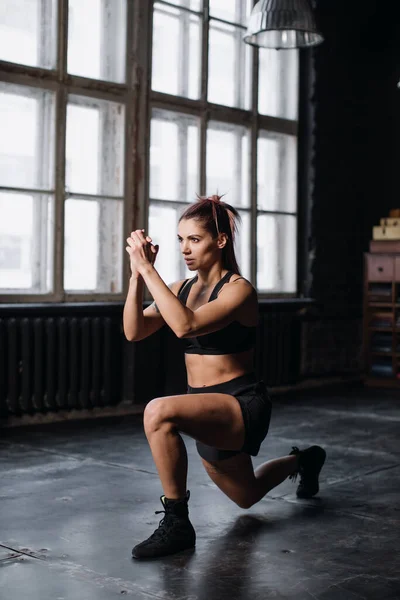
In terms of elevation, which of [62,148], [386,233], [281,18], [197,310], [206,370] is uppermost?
[281,18]

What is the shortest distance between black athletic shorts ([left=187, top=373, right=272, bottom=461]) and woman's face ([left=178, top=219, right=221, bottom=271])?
1.50 ft

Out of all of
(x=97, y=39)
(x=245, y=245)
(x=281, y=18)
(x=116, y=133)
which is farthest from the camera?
(x=245, y=245)

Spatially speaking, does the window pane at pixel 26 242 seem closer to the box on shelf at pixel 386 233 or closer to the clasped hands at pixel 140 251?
the clasped hands at pixel 140 251

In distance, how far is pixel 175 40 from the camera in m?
6.70

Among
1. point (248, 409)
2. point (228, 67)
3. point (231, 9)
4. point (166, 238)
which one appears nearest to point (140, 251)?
point (248, 409)

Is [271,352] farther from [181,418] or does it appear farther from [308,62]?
[181,418]

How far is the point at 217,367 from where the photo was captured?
10.4ft

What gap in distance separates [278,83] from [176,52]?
4.49 ft

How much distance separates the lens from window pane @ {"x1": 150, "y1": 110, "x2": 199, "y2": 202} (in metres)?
6.57

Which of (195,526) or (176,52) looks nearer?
(195,526)

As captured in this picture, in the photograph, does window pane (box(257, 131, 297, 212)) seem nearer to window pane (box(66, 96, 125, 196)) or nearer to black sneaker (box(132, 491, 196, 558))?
window pane (box(66, 96, 125, 196))

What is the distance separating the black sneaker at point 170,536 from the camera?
9.59 feet

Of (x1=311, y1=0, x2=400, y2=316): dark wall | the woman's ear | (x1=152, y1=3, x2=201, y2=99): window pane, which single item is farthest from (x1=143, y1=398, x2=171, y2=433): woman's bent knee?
(x1=311, y1=0, x2=400, y2=316): dark wall

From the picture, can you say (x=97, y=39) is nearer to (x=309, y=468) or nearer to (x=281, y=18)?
(x=281, y=18)
